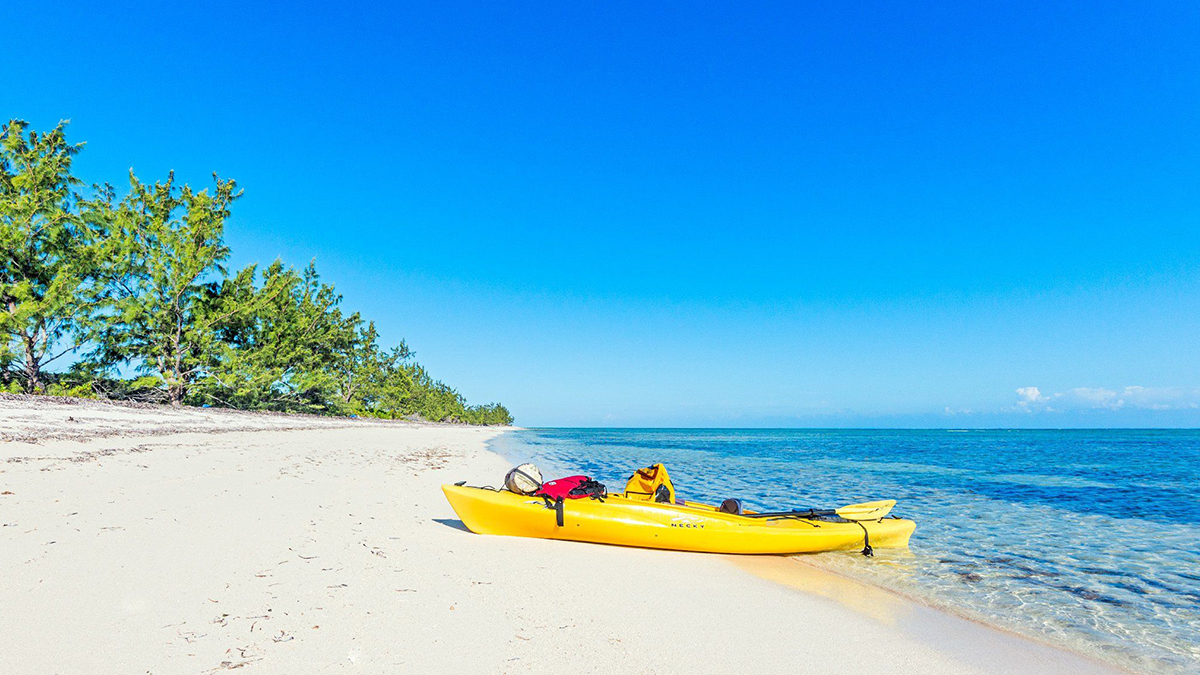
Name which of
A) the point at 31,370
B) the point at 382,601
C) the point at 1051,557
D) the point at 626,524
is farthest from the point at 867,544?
the point at 31,370

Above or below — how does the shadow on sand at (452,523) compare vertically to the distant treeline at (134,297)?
below

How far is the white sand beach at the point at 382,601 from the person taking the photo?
3227mm

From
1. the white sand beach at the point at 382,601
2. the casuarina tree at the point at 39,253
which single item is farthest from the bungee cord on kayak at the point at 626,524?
the casuarina tree at the point at 39,253

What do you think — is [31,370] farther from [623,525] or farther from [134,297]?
[623,525]

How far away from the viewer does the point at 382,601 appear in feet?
13.6

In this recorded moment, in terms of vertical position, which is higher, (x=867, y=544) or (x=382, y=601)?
(x=382, y=601)

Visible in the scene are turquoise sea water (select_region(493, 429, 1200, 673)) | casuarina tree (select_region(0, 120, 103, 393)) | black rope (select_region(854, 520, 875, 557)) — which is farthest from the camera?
casuarina tree (select_region(0, 120, 103, 393))

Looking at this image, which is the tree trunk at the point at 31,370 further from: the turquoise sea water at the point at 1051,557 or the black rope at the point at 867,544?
the black rope at the point at 867,544

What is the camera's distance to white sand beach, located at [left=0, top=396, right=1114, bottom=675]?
3.23m

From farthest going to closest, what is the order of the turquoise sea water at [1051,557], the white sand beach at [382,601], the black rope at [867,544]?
1. the black rope at [867,544]
2. the turquoise sea water at [1051,557]
3. the white sand beach at [382,601]

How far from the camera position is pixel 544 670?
321cm

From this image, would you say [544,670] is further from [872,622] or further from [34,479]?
[34,479]

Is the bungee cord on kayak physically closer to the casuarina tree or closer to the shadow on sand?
the shadow on sand

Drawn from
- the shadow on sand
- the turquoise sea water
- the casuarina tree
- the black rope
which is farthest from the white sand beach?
the casuarina tree
